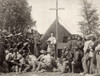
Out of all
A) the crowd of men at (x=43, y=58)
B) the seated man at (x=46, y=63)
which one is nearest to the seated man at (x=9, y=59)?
the crowd of men at (x=43, y=58)

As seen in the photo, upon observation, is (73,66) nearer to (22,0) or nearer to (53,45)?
(53,45)

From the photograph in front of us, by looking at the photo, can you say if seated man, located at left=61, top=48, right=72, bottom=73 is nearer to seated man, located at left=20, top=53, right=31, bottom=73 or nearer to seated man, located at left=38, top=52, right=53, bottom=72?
seated man, located at left=38, top=52, right=53, bottom=72

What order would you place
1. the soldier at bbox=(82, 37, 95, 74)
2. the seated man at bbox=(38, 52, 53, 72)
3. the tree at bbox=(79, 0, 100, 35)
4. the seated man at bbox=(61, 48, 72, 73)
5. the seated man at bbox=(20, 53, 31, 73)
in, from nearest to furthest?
the soldier at bbox=(82, 37, 95, 74) → the seated man at bbox=(61, 48, 72, 73) → the seated man at bbox=(20, 53, 31, 73) → the seated man at bbox=(38, 52, 53, 72) → the tree at bbox=(79, 0, 100, 35)

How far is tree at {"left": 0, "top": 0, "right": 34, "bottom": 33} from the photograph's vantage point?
27903 millimetres

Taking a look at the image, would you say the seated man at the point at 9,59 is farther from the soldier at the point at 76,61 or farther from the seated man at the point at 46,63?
the soldier at the point at 76,61

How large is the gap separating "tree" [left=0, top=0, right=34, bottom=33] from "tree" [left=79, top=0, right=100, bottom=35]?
6.84 m

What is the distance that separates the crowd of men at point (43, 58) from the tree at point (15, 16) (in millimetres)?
15122

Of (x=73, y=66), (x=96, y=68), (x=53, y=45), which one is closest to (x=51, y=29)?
(x=53, y=45)

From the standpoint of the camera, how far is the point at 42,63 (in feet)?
37.7

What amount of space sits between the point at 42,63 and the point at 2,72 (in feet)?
6.32

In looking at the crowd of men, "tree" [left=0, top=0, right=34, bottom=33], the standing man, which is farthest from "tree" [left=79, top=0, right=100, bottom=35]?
the crowd of men

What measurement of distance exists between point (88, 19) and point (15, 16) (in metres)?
8.68

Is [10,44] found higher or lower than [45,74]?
higher

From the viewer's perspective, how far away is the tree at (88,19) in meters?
27.1
